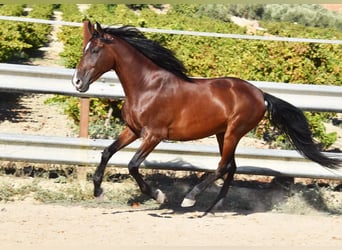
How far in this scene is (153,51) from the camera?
632 centimetres

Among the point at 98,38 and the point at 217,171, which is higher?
the point at 98,38

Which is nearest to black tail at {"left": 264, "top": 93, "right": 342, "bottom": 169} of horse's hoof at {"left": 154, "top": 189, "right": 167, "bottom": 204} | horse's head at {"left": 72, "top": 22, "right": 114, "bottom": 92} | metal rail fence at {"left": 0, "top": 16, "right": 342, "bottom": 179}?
metal rail fence at {"left": 0, "top": 16, "right": 342, "bottom": 179}

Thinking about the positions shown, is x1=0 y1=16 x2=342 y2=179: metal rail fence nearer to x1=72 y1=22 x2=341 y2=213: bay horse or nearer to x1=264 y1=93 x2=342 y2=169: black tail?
x1=264 y1=93 x2=342 y2=169: black tail

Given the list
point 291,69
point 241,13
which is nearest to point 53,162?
point 291,69

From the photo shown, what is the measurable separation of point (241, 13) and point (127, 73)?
47981 millimetres

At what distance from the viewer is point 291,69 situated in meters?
10.6

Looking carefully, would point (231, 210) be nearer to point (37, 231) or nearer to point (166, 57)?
point (166, 57)

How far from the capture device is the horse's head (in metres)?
5.90

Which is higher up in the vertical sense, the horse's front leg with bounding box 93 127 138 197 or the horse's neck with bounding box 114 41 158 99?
the horse's neck with bounding box 114 41 158 99

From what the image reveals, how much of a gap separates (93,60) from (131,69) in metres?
0.39

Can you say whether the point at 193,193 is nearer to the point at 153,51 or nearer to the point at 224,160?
the point at 224,160

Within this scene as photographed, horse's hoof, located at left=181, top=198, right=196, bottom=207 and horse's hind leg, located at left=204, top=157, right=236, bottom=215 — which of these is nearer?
horse's hoof, located at left=181, top=198, right=196, bottom=207

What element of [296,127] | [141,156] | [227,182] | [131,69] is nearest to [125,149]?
[141,156]

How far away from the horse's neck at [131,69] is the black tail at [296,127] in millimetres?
1179
